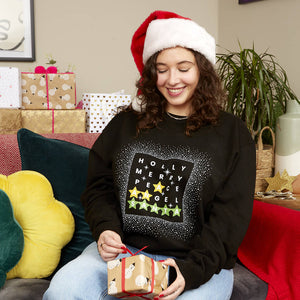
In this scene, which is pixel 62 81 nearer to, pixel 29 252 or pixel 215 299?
pixel 29 252

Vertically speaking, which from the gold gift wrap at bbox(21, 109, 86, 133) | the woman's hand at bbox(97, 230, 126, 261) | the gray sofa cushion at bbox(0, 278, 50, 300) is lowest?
the gray sofa cushion at bbox(0, 278, 50, 300)

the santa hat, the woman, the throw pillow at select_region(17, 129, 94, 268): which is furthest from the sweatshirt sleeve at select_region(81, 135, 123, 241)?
the santa hat

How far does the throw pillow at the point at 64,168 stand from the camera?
1.39 m

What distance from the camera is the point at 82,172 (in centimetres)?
141

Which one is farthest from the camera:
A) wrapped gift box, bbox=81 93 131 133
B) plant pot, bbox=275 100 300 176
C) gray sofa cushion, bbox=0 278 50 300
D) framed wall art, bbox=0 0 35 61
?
framed wall art, bbox=0 0 35 61

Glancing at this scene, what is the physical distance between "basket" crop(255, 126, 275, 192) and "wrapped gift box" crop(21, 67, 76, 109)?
108cm

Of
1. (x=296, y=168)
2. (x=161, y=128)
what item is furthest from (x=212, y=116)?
(x=296, y=168)

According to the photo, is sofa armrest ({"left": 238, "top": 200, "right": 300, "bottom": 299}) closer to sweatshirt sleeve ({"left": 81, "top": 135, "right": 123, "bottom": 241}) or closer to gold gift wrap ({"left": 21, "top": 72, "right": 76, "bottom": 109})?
sweatshirt sleeve ({"left": 81, "top": 135, "right": 123, "bottom": 241})

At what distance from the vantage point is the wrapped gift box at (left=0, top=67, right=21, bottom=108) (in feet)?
6.84

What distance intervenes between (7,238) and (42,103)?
116cm

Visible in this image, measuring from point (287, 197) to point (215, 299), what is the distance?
0.78 m

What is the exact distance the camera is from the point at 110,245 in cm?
110

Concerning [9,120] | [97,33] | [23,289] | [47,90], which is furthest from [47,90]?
[23,289]

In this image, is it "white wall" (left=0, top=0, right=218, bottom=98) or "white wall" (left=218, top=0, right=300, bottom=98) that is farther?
"white wall" (left=0, top=0, right=218, bottom=98)
